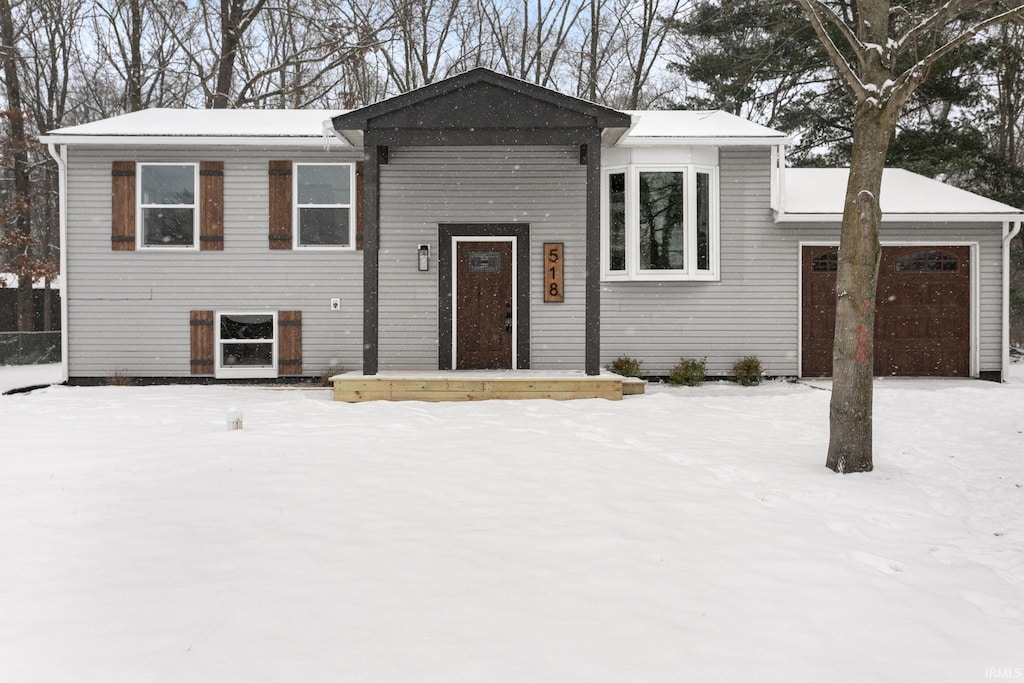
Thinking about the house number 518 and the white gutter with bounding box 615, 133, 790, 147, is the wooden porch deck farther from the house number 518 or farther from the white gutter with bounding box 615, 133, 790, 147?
the white gutter with bounding box 615, 133, 790, 147

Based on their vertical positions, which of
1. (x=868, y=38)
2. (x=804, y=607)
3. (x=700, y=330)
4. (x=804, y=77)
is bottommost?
(x=804, y=607)

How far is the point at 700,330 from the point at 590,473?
5893 millimetres

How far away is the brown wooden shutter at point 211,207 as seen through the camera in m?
9.80

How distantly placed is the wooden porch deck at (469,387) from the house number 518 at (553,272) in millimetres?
1955

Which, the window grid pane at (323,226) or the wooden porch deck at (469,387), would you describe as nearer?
the wooden porch deck at (469,387)

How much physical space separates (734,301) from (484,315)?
11.9 feet

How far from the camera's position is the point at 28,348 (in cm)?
1455

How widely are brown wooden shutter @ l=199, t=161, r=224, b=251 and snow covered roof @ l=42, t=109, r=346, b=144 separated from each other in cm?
43

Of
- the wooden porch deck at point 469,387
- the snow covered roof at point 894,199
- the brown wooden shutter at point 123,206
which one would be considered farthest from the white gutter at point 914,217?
the brown wooden shutter at point 123,206

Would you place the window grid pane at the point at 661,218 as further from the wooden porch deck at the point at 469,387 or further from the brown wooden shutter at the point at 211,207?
the brown wooden shutter at the point at 211,207

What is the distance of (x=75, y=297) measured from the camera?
9.75 meters

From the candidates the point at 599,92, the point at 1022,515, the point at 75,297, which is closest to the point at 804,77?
the point at 599,92

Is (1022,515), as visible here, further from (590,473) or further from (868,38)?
(868,38)

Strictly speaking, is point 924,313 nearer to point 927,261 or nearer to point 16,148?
point 927,261
